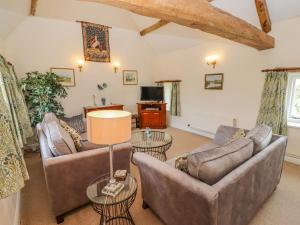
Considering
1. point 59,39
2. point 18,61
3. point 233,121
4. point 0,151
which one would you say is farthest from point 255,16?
point 18,61

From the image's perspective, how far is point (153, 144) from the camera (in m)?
2.93

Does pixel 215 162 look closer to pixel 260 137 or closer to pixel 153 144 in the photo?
pixel 260 137

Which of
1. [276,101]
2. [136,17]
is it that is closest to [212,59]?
[276,101]

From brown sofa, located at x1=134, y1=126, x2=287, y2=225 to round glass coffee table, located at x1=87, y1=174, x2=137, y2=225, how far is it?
0.73 ft

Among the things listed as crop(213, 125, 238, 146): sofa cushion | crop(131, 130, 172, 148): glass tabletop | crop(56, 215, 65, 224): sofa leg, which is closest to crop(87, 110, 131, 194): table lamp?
crop(56, 215, 65, 224): sofa leg

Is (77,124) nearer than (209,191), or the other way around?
(209,191)

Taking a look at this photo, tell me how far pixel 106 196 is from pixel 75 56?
4.22 metres

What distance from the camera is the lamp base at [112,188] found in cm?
147

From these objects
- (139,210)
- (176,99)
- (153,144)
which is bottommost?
(139,210)

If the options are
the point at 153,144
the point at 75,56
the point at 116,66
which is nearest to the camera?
the point at 153,144

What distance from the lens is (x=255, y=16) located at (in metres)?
3.17

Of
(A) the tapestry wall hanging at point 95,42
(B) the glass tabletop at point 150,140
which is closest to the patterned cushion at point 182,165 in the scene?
(B) the glass tabletop at point 150,140

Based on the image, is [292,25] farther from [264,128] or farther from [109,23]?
[109,23]

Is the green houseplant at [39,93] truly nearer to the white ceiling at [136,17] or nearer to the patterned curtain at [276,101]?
the white ceiling at [136,17]
